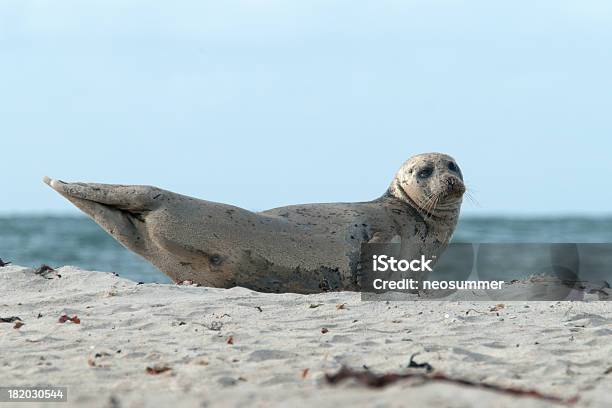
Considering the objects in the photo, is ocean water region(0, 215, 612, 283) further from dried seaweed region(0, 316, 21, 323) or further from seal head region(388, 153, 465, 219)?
dried seaweed region(0, 316, 21, 323)

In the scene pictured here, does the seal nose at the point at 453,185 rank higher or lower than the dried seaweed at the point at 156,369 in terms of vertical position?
higher

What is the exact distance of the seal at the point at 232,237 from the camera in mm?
8016

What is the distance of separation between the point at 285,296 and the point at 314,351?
2.08 m

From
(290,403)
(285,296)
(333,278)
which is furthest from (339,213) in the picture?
(290,403)

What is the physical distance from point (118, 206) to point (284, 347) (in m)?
3.11

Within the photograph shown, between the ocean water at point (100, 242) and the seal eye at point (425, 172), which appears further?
the ocean water at point (100, 242)

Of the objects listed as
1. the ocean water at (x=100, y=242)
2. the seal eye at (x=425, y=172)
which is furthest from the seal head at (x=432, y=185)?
the ocean water at (x=100, y=242)

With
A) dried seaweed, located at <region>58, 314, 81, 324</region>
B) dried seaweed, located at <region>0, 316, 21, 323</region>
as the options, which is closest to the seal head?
dried seaweed, located at <region>58, 314, 81, 324</region>

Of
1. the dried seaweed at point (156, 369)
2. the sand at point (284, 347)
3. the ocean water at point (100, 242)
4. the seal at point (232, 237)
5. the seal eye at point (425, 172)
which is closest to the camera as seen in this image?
the sand at point (284, 347)

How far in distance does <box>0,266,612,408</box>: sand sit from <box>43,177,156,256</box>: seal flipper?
0.46 meters

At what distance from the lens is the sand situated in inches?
148

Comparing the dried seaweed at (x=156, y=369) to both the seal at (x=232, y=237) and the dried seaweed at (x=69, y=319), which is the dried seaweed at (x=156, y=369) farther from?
the seal at (x=232, y=237)

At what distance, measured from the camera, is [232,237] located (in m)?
8.04

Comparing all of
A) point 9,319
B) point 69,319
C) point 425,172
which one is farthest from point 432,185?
point 9,319
